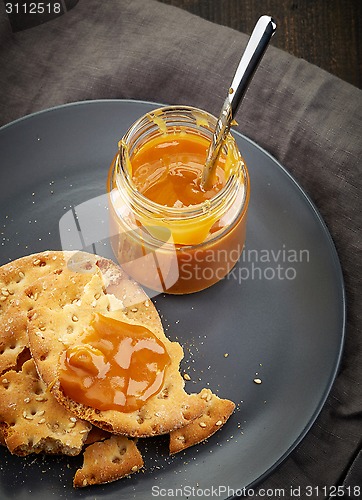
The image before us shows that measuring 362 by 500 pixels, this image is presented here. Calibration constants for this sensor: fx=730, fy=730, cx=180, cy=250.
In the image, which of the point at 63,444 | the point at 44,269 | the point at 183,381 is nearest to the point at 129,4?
the point at 44,269

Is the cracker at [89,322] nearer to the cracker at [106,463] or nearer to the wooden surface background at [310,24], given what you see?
the cracker at [106,463]

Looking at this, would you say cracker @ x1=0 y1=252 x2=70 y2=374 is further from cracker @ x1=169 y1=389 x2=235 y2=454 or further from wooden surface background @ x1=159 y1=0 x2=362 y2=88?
wooden surface background @ x1=159 y1=0 x2=362 y2=88

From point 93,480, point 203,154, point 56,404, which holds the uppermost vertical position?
point 203,154

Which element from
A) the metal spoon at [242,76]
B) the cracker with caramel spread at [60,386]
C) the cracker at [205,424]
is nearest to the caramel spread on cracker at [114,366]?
the cracker with caramel spread at [60,386]

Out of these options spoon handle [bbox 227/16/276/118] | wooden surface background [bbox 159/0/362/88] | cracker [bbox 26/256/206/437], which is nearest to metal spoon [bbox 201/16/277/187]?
spoon handle [bbox 227/16/276/118]

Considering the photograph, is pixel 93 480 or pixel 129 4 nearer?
pixel 93 480

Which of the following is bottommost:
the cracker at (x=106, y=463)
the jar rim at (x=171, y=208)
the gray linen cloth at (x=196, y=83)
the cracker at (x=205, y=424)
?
the cracker at (x=106, y=463)

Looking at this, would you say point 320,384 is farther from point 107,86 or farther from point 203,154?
point 107,86
